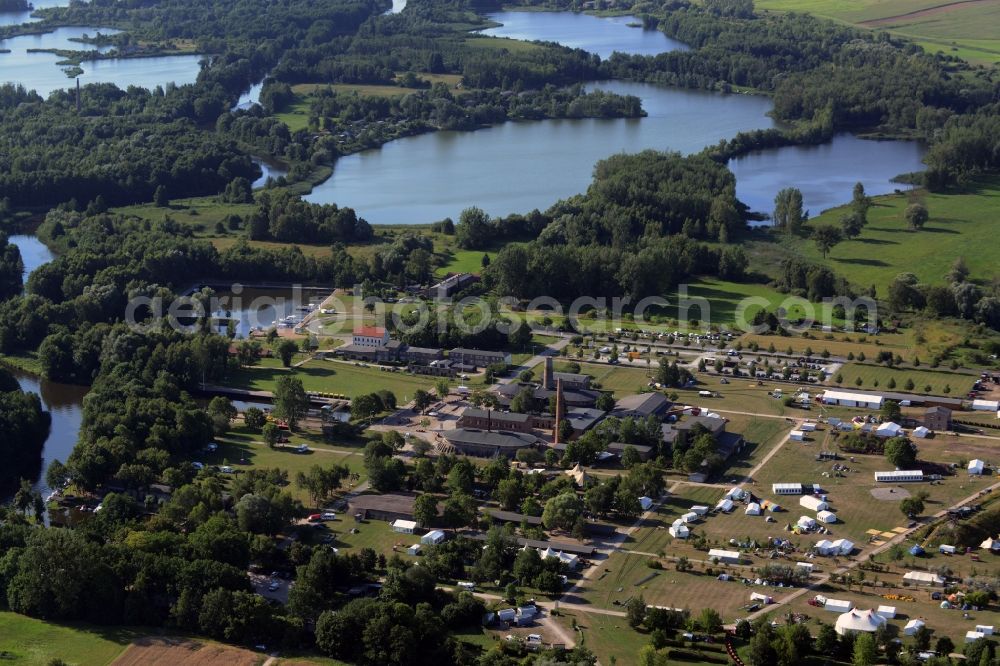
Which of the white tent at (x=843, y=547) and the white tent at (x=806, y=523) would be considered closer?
the white tent at (x=843, y=547)

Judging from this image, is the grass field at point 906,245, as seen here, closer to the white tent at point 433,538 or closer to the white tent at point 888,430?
the white tent at point 888,430

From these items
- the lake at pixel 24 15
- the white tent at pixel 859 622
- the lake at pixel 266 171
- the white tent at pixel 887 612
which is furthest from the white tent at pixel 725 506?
the lake at pixel 24 15

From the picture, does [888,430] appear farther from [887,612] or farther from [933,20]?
[933,20]

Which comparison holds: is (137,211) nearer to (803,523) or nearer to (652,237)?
(652,237)

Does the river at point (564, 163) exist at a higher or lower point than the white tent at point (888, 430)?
higher

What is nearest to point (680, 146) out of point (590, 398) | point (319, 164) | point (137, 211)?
point (319, 164)

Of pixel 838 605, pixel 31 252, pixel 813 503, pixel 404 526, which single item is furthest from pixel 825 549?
pixel 31 252
